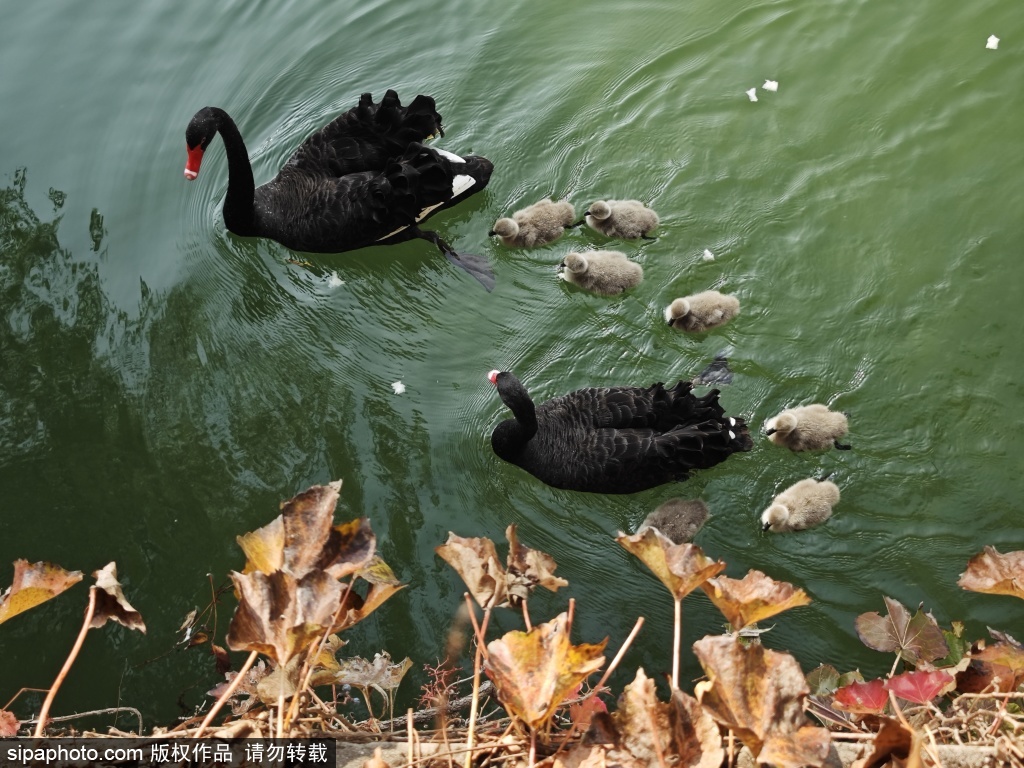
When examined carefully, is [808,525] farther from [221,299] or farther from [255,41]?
[255,41]

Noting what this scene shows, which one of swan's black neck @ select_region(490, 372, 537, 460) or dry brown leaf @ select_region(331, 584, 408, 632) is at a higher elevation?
dry brown leaf @ select_region(331, 584, 408, 632)

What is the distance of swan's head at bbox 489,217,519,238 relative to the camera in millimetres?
5215

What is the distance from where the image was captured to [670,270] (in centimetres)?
520

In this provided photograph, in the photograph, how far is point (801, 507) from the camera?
13.9ft

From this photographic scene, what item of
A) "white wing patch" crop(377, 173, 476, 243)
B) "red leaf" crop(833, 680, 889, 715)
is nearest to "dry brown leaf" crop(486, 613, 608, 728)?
"red leaf" crop(833, 680, 889, 715)

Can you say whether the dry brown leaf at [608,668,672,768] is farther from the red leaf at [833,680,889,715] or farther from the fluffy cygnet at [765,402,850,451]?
the fluffy cygnet at [765,402,850,451]

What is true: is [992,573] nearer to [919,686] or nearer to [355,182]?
[919,686]

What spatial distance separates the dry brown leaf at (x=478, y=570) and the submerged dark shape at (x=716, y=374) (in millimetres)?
2818

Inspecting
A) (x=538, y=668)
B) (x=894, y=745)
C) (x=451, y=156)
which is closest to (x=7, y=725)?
(x=538, y=668)

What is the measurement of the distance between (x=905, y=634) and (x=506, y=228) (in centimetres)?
304

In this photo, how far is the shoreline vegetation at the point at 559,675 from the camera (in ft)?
5.70

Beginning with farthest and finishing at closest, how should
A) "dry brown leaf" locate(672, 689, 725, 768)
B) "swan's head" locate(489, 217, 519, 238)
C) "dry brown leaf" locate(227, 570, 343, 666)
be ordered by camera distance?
"swan's head" locate(489, 217, 519, 238) → "dry brown leaf" locate(227, 570, 343, 666) → "dry brown leaf" locate(672, 689, 725, 768)

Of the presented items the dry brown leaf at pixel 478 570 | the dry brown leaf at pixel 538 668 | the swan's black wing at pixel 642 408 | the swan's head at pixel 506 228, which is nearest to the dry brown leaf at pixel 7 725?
the dry brown leaf at pixel 478 570

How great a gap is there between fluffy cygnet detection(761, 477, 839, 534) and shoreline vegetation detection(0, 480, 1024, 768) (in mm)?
1668
